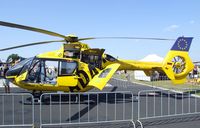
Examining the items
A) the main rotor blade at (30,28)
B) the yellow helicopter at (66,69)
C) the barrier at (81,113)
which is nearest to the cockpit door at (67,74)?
the yellow helicopter at (66,69)

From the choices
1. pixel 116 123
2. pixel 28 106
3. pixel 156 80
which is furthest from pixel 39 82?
pixel 156 80

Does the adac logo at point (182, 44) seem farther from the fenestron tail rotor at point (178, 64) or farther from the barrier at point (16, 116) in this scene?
the barrier at point (16, 116)

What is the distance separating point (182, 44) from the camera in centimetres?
1809

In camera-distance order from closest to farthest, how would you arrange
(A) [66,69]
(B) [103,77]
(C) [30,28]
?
(C) [30,28], (B) [103,77], (A) [66,69]

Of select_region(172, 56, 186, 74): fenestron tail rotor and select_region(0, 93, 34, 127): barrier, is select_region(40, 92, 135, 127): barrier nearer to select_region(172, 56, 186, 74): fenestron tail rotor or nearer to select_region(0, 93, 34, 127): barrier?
select_region(0, 93, 34, 127): barrier

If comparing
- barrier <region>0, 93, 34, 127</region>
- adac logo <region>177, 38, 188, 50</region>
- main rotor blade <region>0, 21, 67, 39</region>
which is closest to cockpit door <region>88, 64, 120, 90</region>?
main rotor blade <region>0, 21, 67, 39</region>

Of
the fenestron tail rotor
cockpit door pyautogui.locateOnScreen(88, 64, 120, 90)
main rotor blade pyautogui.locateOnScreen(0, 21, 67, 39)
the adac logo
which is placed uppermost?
main rotor blade pyautogui.locateOnScreen(0, 21, 67, 39)

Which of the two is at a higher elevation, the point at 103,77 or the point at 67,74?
the point at 67,74

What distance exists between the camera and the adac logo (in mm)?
18031

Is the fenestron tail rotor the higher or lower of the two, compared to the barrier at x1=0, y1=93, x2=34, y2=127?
higher

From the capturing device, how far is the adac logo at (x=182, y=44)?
18.0 meters

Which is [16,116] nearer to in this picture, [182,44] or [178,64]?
[178,64]

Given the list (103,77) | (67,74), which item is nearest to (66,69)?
(67,74)

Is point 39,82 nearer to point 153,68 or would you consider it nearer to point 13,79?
point 13,79
